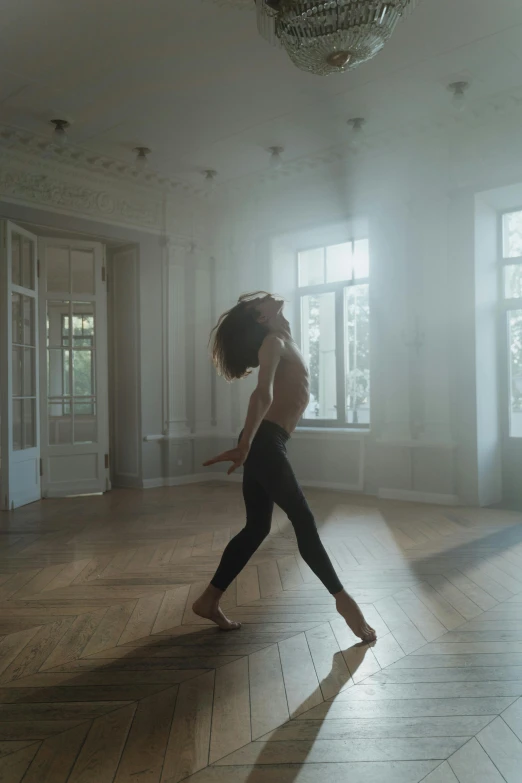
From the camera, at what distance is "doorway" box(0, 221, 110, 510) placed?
5770mm

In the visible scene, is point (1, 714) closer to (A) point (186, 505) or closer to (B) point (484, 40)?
(A) point (186, 505)

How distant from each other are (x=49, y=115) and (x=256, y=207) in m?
2.49

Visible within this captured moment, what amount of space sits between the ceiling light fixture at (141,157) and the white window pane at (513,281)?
3.40m

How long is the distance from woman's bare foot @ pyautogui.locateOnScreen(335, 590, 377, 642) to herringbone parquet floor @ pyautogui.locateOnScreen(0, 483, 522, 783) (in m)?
0.05

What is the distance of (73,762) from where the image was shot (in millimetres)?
1565

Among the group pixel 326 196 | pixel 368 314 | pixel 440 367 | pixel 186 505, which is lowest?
pixel 186 505

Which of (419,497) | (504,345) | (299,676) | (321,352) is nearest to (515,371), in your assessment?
(504,345)

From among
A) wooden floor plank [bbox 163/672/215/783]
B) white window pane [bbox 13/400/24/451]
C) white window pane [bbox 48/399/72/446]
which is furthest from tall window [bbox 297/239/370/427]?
wooden floor plank [bbox 163/672/215/783]

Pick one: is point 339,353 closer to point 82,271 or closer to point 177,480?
point 177,480

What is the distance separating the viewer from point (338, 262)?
6906mm

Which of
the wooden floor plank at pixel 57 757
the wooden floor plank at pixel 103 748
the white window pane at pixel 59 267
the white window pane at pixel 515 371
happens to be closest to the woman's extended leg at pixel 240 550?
the wooden floor plank at pixel 103 748

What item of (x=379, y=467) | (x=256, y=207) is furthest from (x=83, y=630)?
(x=256, y=207)

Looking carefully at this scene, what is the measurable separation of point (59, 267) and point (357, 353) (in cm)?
308

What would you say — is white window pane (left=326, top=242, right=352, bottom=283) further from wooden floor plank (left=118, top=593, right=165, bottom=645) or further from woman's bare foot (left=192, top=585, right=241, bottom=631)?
woman's bare foot (left=192, top=585, right=241, bottom=631)
